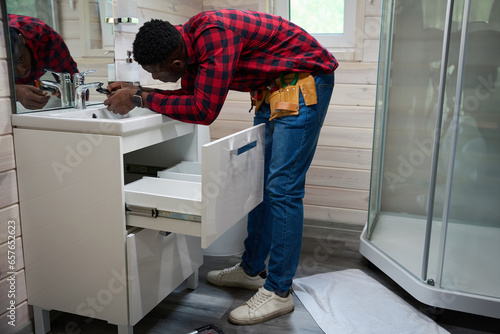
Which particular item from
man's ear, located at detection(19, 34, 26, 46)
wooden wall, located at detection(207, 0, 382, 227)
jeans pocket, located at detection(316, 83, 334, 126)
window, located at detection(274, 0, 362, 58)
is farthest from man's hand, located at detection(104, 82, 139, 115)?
window, located at detection(274, 0, 362, 58)

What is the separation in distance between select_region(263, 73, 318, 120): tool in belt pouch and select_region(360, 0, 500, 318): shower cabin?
1.68 ft

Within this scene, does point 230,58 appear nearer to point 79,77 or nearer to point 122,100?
point 122,100

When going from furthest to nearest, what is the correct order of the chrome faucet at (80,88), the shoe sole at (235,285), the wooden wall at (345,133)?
1. the wooden wall at (345,133)
2. the shoe sole at (235,285)
3. the chrome faucet at (80,88)

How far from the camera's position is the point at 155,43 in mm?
1368

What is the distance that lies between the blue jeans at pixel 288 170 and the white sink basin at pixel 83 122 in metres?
0.36

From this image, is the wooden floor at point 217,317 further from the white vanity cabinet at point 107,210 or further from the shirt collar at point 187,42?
the shirt collar at point 187,42

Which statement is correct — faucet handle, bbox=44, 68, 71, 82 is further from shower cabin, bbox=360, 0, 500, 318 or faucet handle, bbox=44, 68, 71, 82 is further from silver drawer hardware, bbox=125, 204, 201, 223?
shower cabin, bbox=360, 0, 500, 318

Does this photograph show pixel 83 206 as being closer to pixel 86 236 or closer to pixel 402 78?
pixel 86 236

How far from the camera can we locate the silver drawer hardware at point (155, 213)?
136 cm

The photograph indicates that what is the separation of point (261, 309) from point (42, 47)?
111 centimetres

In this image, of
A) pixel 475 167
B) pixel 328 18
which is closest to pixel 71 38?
pixel 328 18

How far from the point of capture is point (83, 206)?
56.7 inches

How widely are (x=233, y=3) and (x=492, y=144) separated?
138 centimetres

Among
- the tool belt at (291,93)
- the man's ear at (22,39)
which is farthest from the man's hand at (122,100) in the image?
the tool belt at (291,93)
